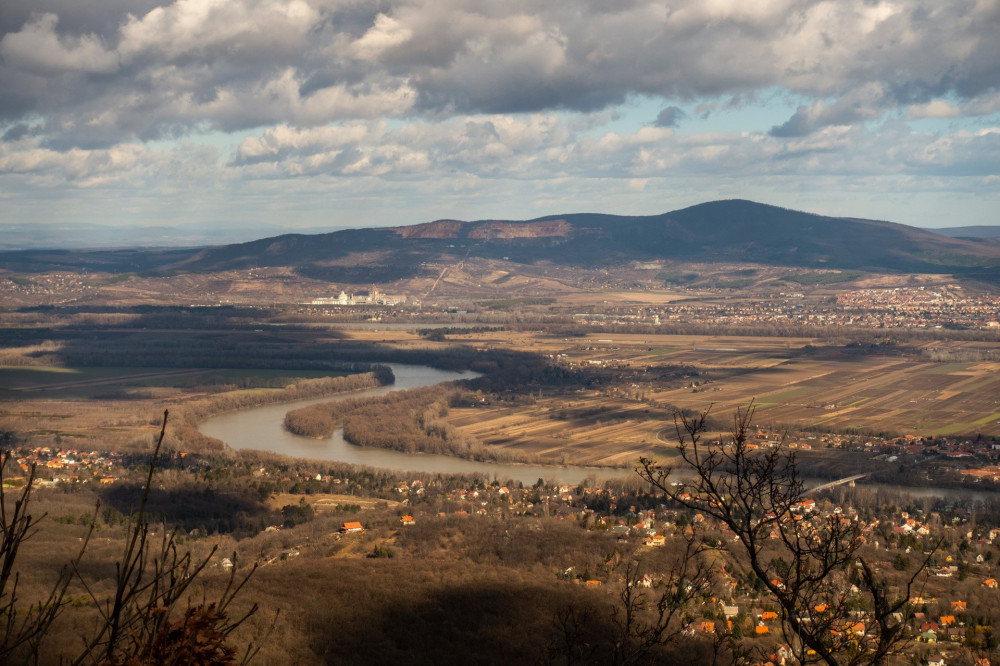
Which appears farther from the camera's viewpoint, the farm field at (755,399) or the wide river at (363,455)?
the farm field at (755,399)

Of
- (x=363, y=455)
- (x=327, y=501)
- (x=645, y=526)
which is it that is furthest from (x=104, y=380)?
(x=645, y=526)

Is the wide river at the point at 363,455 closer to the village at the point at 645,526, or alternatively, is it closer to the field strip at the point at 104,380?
the village at the point at 645,526

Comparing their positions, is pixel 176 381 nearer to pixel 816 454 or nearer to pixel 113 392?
pixel 113 392

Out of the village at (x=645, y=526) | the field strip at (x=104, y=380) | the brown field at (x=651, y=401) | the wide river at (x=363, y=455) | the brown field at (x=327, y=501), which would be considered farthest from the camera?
the field strip at (x=104, y=380)

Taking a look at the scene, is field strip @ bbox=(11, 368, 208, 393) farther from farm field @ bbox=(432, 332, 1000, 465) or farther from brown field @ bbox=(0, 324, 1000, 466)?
farm field @ bbox=(432, 332, 1000, 465)

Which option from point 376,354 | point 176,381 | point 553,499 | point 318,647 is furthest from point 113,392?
point 318,647

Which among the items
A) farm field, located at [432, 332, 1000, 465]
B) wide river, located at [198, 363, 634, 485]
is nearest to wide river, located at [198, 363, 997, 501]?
wide river, located at [198, 363, 634, 485]

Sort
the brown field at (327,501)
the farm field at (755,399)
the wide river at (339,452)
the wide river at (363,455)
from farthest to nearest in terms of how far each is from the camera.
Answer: the farm field at (755,399) < the wide river at (339,452) < the wide river at (363,455) < the brown field at (327,501)

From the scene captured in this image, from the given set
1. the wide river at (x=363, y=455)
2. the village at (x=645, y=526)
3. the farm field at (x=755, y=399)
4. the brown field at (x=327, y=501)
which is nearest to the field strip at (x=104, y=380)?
the wide river at (x=363, y=455)

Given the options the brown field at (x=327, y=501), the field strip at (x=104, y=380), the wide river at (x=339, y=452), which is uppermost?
the field strip at (x=104, y=380)

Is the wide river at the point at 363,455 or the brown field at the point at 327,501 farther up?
the brown field at the point at 327,501
